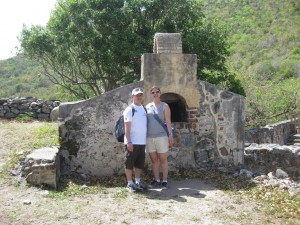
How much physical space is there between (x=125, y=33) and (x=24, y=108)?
5309 millimetres

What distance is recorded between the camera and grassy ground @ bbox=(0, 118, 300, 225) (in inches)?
206

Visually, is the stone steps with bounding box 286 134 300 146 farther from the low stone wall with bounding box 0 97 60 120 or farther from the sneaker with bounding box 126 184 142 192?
the sneaker with bounding box 126 184 142 192

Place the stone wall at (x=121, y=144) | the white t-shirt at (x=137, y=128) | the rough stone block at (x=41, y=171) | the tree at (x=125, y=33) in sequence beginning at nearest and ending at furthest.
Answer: the rough stone block at (x=41, y=171) → the white t-shirt at (x=137, y=128) → the stone wall at (x=121, y=144) → the tree at (x=125, y=33)

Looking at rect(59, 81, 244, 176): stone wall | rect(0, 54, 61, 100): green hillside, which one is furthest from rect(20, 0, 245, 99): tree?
rect(0, 54, 61, 100): green hillside

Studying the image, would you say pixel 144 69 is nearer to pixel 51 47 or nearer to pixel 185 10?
pixel 185 10

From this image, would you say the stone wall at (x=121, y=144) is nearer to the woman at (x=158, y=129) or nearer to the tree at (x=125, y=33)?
the woman at (x=158, y=129)

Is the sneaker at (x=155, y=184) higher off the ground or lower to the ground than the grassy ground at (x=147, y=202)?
higher

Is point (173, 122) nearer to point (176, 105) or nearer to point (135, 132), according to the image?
point (176, 105)

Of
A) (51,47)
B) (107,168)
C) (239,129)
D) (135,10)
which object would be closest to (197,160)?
(239,129)

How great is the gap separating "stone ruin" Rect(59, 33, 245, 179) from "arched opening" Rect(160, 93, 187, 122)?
0.02 m

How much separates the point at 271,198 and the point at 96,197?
2.86m

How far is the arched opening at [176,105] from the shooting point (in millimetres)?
8102

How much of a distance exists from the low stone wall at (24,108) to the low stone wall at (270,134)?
824cm

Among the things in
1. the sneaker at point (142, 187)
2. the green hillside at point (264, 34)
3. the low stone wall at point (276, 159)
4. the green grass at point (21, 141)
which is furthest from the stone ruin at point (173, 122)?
the green hillside at point (264, 34)
